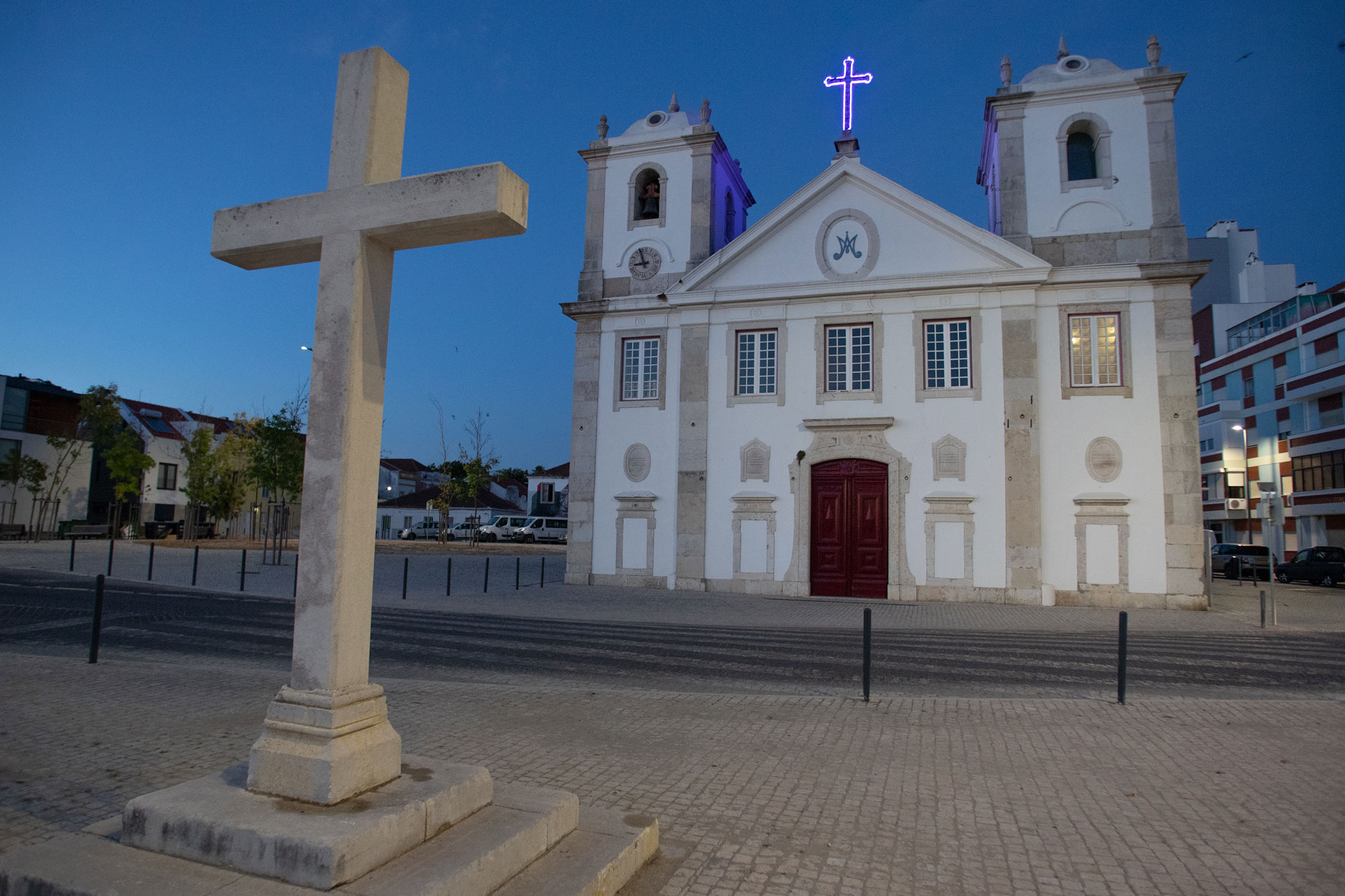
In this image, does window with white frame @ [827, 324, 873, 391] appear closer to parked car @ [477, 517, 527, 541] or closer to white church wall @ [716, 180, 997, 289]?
white church wall @ [716, 180, 997, 289]

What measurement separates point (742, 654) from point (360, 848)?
832cm

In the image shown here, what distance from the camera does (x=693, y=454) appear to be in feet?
72.8

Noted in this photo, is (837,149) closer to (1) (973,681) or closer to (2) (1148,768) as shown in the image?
(1) (973,681)

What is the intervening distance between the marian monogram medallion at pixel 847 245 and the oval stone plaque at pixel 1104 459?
726cm

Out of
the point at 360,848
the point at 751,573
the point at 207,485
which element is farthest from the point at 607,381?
the point at 207,485

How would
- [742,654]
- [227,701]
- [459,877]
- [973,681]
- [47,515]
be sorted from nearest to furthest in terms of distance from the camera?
[459,877] < [227,701] < [973,681] < [742,654] < [47,515]

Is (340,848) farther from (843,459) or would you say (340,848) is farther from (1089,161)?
(1089,161)

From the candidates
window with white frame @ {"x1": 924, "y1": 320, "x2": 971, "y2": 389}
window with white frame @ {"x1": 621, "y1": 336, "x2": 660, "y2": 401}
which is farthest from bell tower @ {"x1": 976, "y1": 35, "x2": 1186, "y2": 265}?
window with white frame @ {"x1": 621, "y1": 336, "x2": 660, "y2": 401}

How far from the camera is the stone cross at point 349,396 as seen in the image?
338 centimetres

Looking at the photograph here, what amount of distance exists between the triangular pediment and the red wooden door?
5074mm

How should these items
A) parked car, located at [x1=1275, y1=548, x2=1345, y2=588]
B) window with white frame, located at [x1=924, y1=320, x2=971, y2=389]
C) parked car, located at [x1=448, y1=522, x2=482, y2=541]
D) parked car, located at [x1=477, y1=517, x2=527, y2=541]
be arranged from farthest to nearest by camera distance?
parked car, located at [x1=448, y1=522, x2=482, y2=541], parked car, located at [x1=477, y1=517, x2=527, y2=541], parked car, located at [x1=1275, y1=548, x2=1345, y2=588], window with white frame, located at [x1=924, y1=320, x2=971, y2=389]

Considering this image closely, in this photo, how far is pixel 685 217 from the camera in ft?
78.2

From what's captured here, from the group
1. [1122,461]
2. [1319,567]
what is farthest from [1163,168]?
[1319,567]

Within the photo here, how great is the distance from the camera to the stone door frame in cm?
2061
